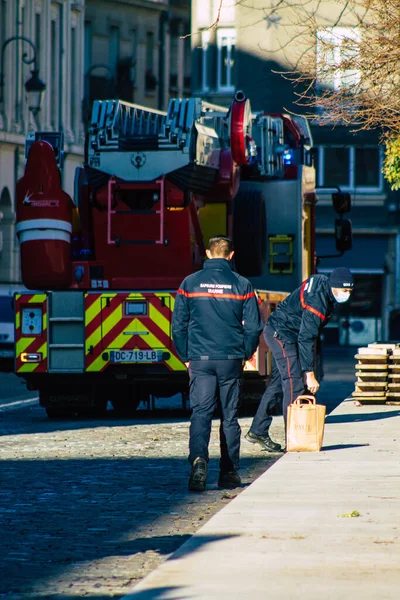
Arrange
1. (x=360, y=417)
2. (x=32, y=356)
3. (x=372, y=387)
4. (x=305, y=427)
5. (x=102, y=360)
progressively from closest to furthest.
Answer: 1. (x=305, y=427)
2. (x=360, y=417)
3. (x=102, y=360)
4. (x=32, y=356)
5. (x=372, y=387)

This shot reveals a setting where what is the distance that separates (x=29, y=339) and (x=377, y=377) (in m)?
4.18

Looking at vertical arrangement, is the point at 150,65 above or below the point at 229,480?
above

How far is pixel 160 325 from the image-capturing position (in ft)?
59.4

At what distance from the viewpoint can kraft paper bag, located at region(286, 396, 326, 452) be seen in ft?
41.8

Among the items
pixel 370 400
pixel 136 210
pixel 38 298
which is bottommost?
pixel 370 400

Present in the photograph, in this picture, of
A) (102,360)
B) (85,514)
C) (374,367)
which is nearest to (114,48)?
(374,367)

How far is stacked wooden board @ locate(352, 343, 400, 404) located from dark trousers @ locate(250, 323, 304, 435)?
4.99 m

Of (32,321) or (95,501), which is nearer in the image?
(95,501)

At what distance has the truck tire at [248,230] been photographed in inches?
776

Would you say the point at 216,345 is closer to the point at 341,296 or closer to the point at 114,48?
the point at 341,296

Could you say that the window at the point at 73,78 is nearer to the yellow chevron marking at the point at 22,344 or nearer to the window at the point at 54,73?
the window at the point at 54,73

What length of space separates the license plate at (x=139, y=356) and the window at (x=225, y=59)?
35464mm

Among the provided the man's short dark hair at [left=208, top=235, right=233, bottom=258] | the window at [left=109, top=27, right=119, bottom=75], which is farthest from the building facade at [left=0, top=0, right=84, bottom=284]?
the man's short dark hair at [left=208, top=235, right=233, bottom=258]

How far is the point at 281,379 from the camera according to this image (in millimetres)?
13875
